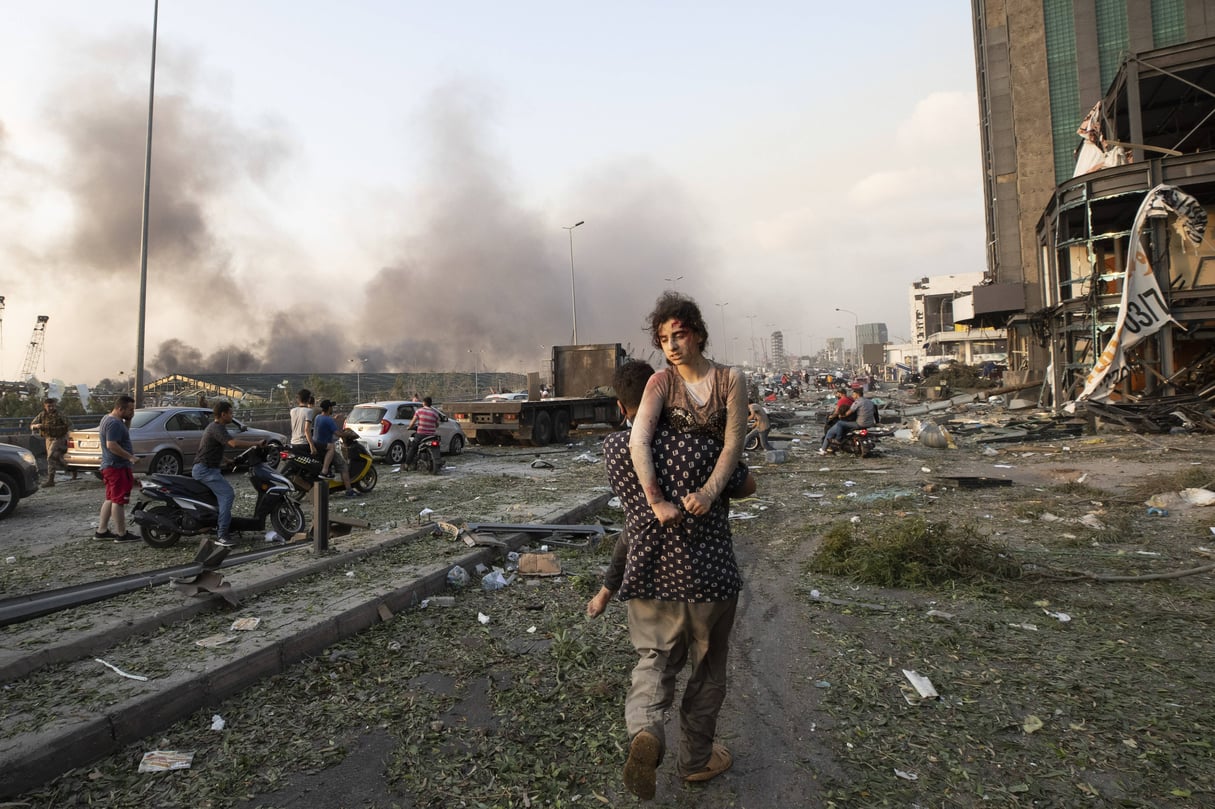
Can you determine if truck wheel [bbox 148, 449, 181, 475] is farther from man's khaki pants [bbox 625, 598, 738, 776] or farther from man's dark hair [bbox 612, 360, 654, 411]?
man's khaki pants [bbox 625, 598, 738, 776]

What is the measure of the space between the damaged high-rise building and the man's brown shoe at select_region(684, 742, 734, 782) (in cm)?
1748

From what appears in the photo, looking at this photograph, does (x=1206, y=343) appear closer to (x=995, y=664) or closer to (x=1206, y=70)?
(x=1206, y=70)

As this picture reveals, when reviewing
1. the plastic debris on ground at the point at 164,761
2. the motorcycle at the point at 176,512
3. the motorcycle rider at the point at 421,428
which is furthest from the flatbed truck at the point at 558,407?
the plastic debris on ground at the point at 164,761

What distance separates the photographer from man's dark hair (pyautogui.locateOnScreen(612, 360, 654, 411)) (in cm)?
288

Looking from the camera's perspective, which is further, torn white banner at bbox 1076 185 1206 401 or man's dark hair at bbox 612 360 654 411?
torn white banner at bbox 1076 185 1206 401

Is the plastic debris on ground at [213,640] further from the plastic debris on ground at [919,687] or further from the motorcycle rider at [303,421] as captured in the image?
the motorcycle rider at [303,421]

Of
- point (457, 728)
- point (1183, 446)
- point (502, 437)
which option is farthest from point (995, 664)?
point (502, 437)

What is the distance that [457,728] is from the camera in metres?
3.21

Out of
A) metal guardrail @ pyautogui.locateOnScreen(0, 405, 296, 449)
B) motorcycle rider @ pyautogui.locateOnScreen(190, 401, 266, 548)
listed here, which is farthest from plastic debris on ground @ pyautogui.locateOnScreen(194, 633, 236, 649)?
metal guardrail @ pyautogui.locateOnScreen(0, 405, 296, 449)

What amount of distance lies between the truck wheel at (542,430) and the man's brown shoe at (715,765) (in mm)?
15454

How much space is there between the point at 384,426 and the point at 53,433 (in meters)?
5.68

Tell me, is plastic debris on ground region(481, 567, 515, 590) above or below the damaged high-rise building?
below

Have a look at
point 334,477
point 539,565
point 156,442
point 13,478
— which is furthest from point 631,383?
point 156,442

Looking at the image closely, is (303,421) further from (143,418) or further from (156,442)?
(143,418)
